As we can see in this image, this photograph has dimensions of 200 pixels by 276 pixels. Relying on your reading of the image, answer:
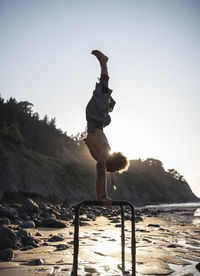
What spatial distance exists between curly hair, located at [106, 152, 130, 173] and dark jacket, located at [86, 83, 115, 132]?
47 centimetres

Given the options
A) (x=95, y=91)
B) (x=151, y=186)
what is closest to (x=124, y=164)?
(x=95, y=91)

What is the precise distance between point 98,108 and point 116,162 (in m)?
0.81

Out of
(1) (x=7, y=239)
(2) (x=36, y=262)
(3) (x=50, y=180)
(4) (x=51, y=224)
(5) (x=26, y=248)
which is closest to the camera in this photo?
(2) (x=36, y=262)

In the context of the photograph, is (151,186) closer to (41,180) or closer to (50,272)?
(41,180)

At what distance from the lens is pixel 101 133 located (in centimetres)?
332

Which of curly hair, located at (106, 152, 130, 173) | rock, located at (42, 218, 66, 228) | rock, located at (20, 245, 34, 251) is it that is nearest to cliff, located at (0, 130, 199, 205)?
rock, located at (42, 218, 66, 228)

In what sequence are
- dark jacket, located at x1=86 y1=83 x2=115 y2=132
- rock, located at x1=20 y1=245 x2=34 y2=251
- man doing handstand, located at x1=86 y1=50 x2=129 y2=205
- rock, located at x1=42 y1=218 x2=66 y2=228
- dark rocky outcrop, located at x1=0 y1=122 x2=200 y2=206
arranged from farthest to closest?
1. dark rocky outcrop, located at x1=0 y1=122 x2=200 y2=206
2. rock, located at x1=42 y1=218 x2=66 y2=228
3. rock, located at x1=20 y1=245 x2=34 y2=251
4. dark jacket, located at x1=86 y1=83 x2=115 y2=132
5. man doing handstand, located at x1=86 y1=50 x2=129 y2=205

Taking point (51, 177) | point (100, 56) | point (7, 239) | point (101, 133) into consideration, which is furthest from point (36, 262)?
point (51, 177)

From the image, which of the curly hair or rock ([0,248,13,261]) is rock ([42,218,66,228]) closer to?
rock ([0,248,13,261])

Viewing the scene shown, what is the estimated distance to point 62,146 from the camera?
76.4m

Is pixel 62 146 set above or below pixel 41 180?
above

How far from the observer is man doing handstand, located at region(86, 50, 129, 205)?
10.0 ft

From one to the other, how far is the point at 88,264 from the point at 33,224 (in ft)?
15.1

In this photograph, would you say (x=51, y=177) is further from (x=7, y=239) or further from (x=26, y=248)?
(x=7, y=239)
